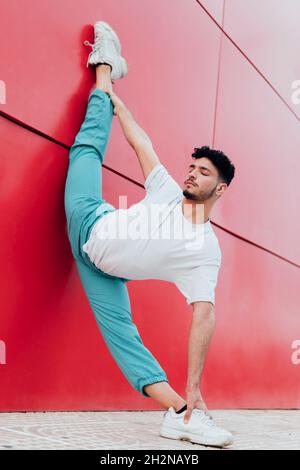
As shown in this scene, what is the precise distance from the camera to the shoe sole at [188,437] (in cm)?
224

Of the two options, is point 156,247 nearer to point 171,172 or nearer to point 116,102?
point 116,102

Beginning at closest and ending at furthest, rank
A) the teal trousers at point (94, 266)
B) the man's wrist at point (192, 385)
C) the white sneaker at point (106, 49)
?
the man's wrist at point (192, 385) → the teal trousers at point (94, 266) → the white sneaker at point (106, 49)

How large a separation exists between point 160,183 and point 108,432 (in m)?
1.04

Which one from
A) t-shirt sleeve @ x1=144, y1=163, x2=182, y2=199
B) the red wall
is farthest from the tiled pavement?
t-shirt sleeve @ x1=144, y1=163, x2=182, y2=199

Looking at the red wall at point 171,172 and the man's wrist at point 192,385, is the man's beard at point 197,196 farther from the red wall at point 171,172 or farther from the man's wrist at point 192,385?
the man's wrist at point 192,385

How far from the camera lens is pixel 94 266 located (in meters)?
2.69

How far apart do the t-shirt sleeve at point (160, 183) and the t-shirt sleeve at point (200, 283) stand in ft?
1.20

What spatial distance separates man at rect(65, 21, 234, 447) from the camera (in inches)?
98.4

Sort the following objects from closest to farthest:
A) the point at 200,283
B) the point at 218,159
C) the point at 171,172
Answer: the point at 200,283, the point at 218,159, the point at 171,172

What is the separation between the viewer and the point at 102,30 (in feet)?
9.63

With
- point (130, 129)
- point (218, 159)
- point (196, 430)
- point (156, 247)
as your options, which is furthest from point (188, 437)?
point (130, 129)

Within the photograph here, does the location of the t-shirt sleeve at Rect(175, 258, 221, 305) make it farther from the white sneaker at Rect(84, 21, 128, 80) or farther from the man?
the white sneaker at Rect(84, 21, 128, 80)

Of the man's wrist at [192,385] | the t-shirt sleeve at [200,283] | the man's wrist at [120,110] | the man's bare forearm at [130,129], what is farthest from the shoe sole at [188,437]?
the man's wrist at [120,110]

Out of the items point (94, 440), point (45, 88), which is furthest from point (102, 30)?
point (94, 440)
